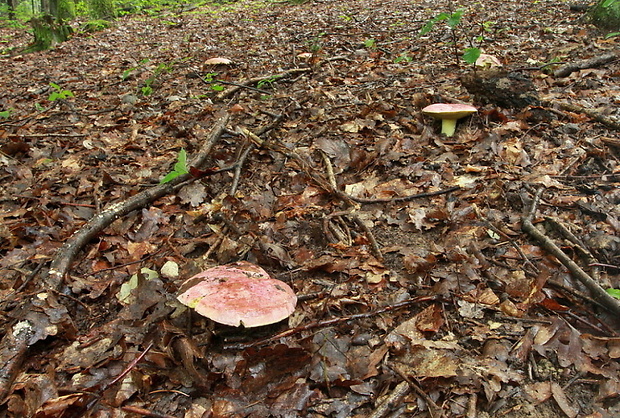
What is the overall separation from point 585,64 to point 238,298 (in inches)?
252

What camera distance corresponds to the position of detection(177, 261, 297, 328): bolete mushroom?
214cm

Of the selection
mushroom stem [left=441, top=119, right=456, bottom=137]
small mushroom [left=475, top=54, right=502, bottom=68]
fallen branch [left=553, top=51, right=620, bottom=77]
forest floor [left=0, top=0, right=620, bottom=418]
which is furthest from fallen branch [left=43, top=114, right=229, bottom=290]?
fallen branch [left=553, top=51, right=620, bottom=77]

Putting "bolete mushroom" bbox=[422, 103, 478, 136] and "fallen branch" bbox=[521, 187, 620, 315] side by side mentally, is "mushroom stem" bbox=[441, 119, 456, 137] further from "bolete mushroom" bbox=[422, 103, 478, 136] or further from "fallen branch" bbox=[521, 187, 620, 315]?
"fallen branch" bbox=[521, 187, 620, 315]

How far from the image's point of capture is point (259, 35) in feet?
34.0

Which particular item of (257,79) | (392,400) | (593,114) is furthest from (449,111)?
(257,79)

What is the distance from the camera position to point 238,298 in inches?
87.7

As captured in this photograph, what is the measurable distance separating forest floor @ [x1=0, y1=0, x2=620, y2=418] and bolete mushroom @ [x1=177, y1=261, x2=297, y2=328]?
26cm

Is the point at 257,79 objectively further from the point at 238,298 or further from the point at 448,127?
the point at 238,298

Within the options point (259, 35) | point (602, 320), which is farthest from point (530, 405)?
point (259, 35)

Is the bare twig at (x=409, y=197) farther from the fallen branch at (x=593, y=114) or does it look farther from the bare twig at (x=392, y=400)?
the fallen branch at (x=593, y=114)

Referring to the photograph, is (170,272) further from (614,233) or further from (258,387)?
(614,233)

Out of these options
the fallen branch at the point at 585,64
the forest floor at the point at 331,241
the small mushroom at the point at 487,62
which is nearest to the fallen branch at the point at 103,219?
the forest floor at the point at 331,241

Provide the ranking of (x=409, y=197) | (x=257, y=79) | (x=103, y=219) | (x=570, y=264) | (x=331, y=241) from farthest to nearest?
(x=257, y=79)
(x=409, y=197)
(x=103, y=219)
(x=331, y=241)
(x=570, y=264)

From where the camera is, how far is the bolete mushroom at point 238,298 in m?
2.14
